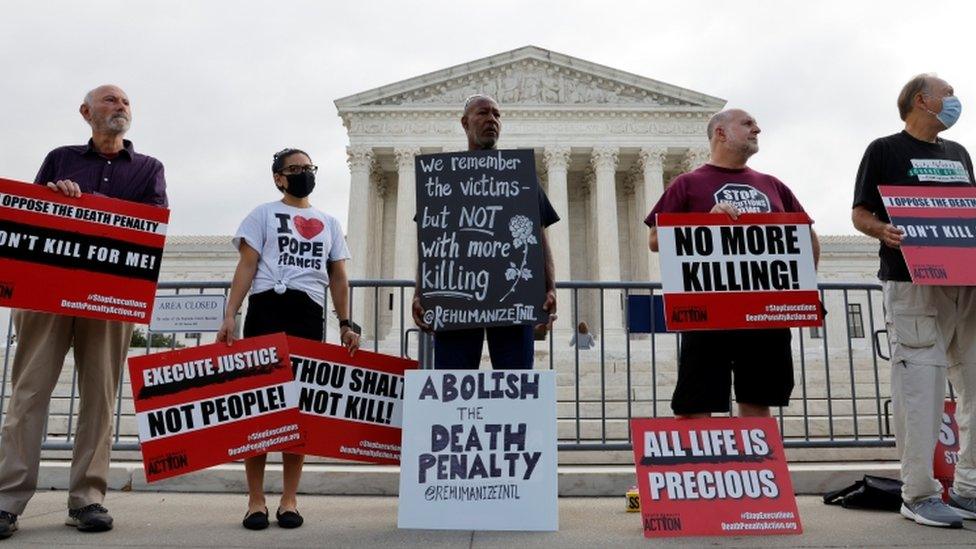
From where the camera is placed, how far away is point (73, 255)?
4.25m

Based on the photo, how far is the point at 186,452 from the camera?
4.24m

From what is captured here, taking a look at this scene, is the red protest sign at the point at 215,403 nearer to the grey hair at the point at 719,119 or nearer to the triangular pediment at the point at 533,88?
the grey hair at the point at 719,119

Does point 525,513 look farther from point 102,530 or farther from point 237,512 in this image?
point 102,530

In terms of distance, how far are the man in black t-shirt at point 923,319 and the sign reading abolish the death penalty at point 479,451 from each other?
228 centimetres

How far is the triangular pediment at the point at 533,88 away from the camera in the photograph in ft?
122

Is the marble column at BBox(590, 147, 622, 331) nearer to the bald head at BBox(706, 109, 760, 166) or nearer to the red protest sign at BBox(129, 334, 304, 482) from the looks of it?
the bald head at BBox(706, 109, 760, 166)

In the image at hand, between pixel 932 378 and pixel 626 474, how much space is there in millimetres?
2395

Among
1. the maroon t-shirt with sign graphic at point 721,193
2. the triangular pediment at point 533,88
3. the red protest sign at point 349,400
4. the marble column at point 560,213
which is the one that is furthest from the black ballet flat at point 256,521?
the triangular pediment at point 533,88

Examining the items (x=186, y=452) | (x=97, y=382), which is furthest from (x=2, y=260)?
(x=186, y=452)

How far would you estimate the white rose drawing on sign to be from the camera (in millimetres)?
4324

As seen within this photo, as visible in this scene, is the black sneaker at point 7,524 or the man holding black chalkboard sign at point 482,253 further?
the man holding black chalkboard sign at point 482,253

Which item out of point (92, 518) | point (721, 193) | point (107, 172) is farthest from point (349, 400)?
point (721, 193)

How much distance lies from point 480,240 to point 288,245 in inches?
51.7

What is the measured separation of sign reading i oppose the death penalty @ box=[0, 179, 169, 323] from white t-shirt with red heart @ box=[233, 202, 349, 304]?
0.66m
